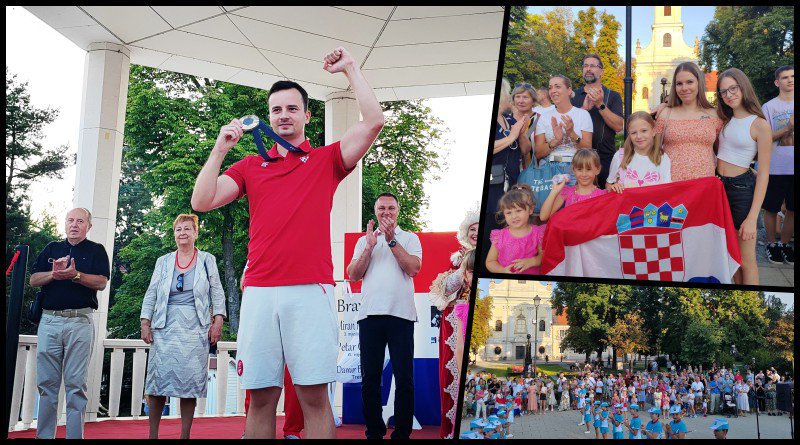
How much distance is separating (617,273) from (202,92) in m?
16.9

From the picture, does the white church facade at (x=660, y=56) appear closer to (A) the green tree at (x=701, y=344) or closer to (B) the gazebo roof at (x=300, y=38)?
Answer: (A) the green tree at (x=701, y=344)

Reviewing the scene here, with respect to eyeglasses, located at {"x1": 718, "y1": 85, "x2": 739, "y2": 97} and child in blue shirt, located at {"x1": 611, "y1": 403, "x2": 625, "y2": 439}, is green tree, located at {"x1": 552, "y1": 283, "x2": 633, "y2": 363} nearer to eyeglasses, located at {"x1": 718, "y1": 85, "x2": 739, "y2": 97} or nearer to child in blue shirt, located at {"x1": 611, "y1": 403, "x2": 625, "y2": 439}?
child in blue shirt, located at {"x1": 611, "y1": 403, "x2": 625, "y2": 439}

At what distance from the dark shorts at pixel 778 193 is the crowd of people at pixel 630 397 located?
92 cm

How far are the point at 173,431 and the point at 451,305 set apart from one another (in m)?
2.33

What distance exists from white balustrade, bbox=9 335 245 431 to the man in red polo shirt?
2.20 metres

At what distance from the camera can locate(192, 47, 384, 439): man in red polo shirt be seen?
8.48 ft

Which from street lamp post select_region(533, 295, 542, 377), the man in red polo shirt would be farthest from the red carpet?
Result: the man in red polo shirt

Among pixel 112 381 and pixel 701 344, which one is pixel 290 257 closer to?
pixel 701 344

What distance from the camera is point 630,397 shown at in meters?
3.86

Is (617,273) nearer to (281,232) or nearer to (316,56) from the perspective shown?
(281,232)

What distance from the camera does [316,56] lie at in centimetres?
665

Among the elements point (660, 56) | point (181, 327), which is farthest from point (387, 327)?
point (660, 56)

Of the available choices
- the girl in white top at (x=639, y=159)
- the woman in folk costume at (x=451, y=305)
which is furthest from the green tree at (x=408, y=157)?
the girl in white top at (x=639, y=159)

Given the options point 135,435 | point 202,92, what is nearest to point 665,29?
point 135,435
